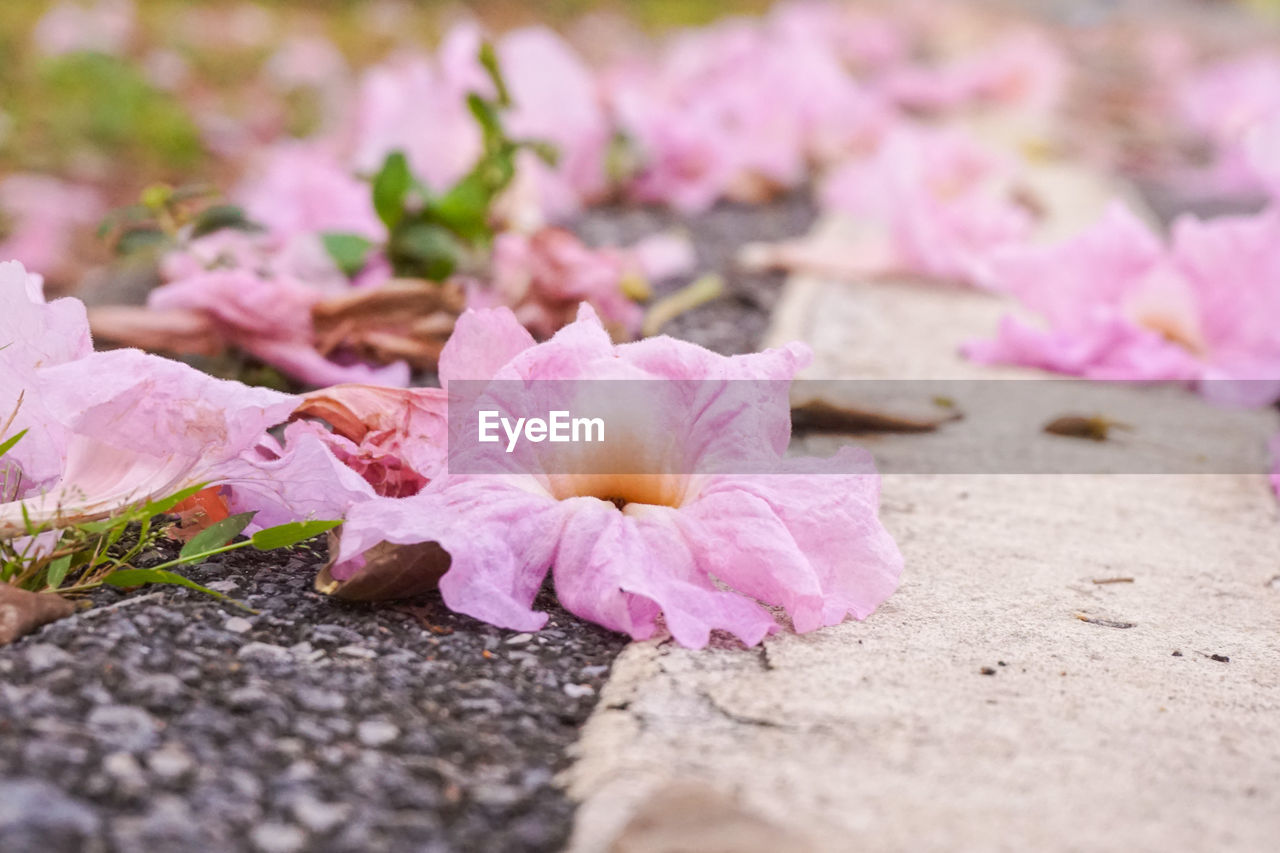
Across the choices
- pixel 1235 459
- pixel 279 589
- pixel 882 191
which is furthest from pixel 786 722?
pixel 882 191

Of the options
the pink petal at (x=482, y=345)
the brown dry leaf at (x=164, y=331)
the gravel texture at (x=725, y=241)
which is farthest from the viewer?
the gravel texture at (x=725, y=241)

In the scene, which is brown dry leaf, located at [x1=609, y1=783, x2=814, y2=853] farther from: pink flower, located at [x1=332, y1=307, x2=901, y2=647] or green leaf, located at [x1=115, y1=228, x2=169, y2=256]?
green leaf, located at [x1=115, y1=228, x2=169, y2=256]

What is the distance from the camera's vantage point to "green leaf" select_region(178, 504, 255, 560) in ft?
3.57

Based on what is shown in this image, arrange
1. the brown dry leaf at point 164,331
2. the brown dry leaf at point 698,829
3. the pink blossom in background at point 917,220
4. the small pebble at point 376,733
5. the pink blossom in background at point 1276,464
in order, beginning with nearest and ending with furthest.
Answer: the brown dry leaf at point 698,829 < the small pebble at point 376,733 < the pink blossom in background at point 1276,464 < the brown dry leaf at point 164,331 < the pink blossom in background at point 917,220

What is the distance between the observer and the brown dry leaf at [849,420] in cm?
174

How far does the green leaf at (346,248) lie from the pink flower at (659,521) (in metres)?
0.72

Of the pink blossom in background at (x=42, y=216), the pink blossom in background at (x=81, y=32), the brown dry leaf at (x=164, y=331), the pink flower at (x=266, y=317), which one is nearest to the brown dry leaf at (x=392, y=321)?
the pink flower at (x=266, y=317)

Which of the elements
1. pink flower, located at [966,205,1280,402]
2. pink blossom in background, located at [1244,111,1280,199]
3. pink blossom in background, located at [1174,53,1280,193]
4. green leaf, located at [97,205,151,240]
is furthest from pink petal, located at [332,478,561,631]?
pink blossom in background, located at [1174,53,1280,193]

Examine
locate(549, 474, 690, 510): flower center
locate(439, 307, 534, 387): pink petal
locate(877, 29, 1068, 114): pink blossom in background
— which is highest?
locate(877, 29, 1068, 114): pink blossom in background

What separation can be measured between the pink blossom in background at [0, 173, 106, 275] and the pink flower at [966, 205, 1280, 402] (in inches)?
82.4

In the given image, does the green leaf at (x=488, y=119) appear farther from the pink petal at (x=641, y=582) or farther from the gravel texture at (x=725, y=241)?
the pink petal at (x=641, y=582)

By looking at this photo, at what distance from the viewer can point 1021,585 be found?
130cm

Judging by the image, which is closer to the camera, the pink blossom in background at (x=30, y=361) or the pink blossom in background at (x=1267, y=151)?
the pink blossom in background at (x=30, y=361)

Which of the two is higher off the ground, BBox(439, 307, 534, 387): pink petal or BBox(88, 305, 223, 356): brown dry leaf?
BBox(439, 307, 534, 387): pink petal
